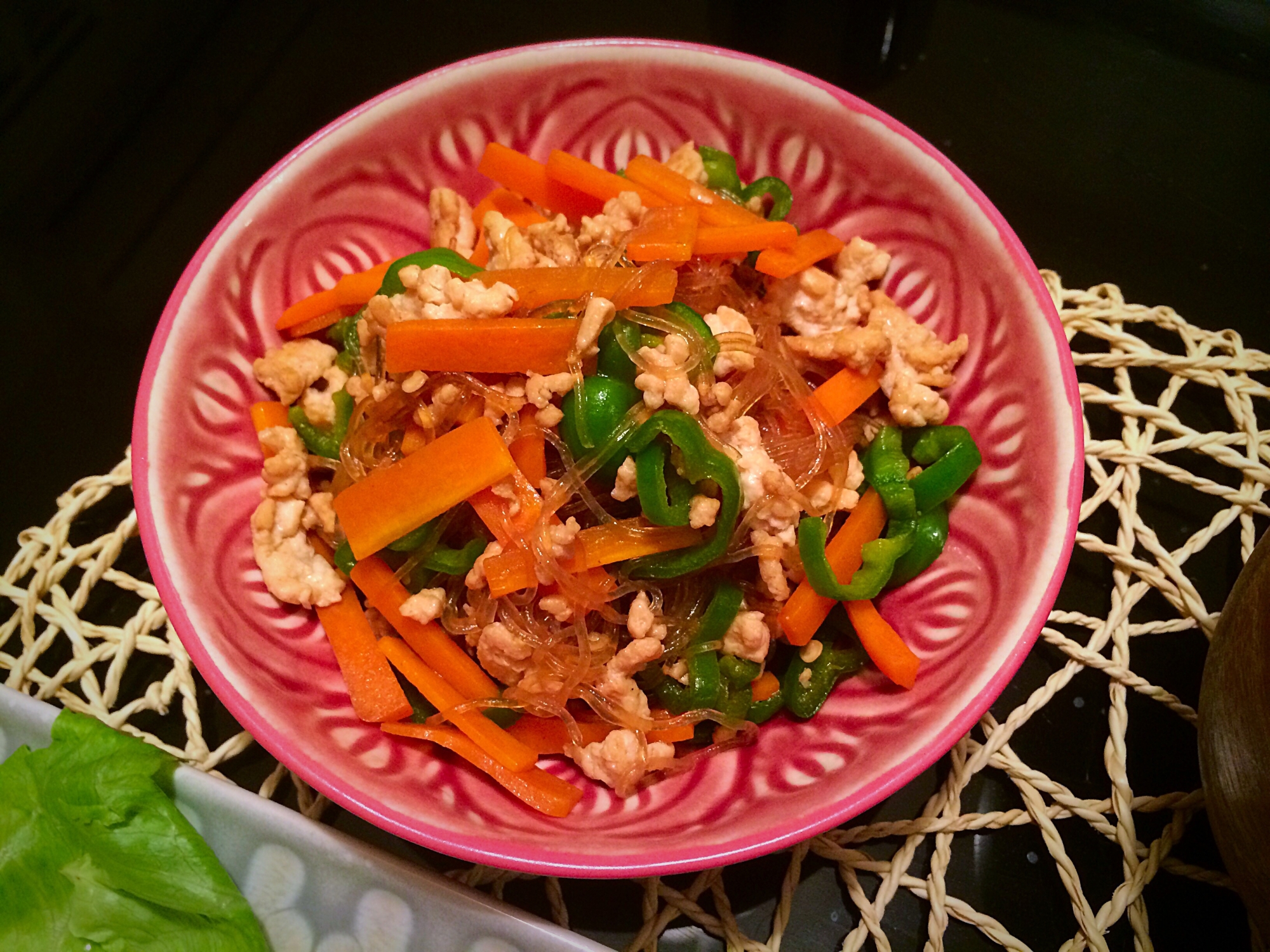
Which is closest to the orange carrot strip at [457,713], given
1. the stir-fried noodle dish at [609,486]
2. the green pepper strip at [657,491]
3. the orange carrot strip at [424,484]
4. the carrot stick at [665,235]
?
the stir-fried noodle dish at [609,486]

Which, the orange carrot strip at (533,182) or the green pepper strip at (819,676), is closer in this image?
the green pepper strip at (819,676)

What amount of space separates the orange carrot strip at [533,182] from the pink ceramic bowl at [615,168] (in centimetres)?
11

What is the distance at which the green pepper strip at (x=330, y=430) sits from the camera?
1875mm

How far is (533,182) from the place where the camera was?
204 centimetres

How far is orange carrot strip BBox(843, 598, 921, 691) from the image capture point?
165 cm

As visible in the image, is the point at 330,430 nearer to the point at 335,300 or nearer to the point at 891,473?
the point at 335,300

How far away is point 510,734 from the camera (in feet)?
5.70

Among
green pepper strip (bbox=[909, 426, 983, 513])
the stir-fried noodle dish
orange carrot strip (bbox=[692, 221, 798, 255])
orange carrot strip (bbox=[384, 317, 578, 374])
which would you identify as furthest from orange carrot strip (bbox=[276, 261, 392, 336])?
green pepper strip (bbox=[909, 426, 983, 513])

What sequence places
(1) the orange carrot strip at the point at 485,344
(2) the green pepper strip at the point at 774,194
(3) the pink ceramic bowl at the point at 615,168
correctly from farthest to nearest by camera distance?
1. (2) the green pepper strip at the point at 774,194
2. (1) the orange carrot strip at the point at 485,344
3. (3) the pink ceramic bowl at the point at 615,168

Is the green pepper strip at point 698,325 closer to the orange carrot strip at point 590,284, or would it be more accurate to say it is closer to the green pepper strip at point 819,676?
the orange carrot strip at point 590,284

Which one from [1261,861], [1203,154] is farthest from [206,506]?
[1203,154]

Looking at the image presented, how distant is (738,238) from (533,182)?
534 mm

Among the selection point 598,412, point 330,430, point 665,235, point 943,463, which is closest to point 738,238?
point 665,235

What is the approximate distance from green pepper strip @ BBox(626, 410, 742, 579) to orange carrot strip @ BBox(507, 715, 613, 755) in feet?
1.20
